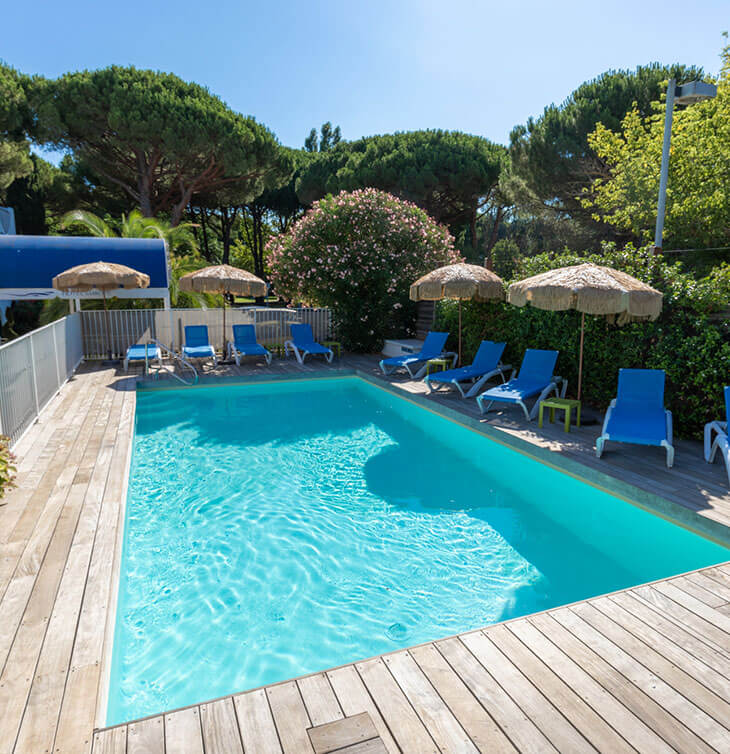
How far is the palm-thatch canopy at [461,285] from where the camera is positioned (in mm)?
9094

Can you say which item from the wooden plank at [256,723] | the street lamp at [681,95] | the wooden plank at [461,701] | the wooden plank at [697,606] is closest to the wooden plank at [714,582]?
the wooden plank at [697,606]

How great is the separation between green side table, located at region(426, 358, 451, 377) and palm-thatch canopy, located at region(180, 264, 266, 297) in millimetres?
4081

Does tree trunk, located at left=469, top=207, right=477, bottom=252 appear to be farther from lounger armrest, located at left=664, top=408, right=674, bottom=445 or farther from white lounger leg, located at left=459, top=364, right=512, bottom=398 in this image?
lounger armrest, located at left=664, top=408, right=674, bottom=445

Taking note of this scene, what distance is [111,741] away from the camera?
213cm

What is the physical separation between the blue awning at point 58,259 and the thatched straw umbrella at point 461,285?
26.2 ft

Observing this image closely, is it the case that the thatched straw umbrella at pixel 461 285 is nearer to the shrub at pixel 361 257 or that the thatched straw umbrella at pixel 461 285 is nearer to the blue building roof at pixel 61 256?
the shrub at pixel 361 257

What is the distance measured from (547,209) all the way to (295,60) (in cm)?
1163

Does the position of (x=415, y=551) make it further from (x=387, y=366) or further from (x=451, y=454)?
(x=387, y=366)

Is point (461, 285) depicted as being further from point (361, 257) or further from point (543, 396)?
point (361, 257)

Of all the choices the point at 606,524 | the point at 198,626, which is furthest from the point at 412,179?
the point at 198,626

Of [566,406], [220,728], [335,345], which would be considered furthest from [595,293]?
[335,345]

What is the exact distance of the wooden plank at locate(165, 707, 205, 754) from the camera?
6.85 feet

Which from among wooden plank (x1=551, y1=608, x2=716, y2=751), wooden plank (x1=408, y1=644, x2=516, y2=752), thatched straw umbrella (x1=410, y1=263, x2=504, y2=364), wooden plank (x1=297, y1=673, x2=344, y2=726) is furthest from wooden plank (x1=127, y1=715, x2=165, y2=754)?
thatched straw umbrella (x1=410, y1=263, x2=504, y2=364)

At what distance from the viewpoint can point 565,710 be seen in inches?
90.9
